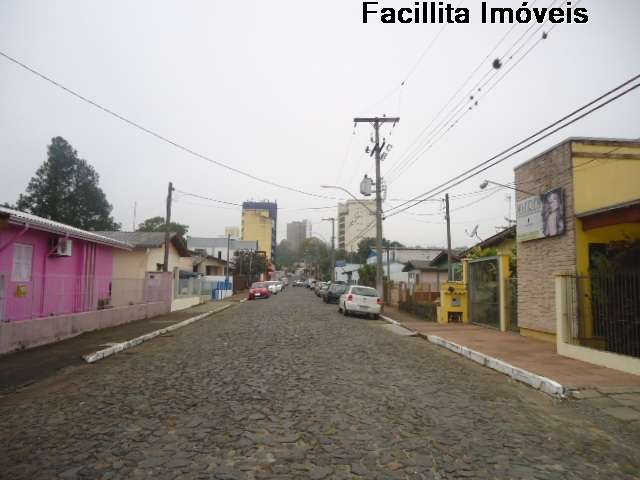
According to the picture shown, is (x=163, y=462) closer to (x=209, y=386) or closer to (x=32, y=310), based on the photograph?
(x=209, y=386)

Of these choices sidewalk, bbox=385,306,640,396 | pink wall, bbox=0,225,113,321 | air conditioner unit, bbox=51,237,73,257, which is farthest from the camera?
air conditioner unit, bbox=51,237,73,257

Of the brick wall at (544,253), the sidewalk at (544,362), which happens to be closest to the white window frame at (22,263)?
the sidewalk at (544,362)

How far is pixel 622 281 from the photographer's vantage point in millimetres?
9133

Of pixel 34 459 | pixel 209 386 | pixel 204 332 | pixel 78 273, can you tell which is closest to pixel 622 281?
pixel 209 386

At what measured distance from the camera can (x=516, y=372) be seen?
28.1 feet

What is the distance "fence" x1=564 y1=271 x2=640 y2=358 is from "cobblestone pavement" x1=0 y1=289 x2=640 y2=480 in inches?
111

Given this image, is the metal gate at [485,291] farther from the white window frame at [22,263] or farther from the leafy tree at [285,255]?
the leafy tree at [285,255]

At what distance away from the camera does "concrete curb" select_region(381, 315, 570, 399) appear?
7246 millimetres

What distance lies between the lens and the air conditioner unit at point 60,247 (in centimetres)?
1409

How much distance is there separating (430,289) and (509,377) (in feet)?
60.9

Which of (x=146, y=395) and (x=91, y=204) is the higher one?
(x=91, y=204)

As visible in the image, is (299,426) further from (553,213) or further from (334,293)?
(334,293)

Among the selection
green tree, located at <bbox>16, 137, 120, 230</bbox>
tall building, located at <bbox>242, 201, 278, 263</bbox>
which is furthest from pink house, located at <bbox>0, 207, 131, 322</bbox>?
tall building, located at <bbox>242, 201, 278, 263</bbox>

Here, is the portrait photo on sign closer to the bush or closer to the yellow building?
the yellow building
